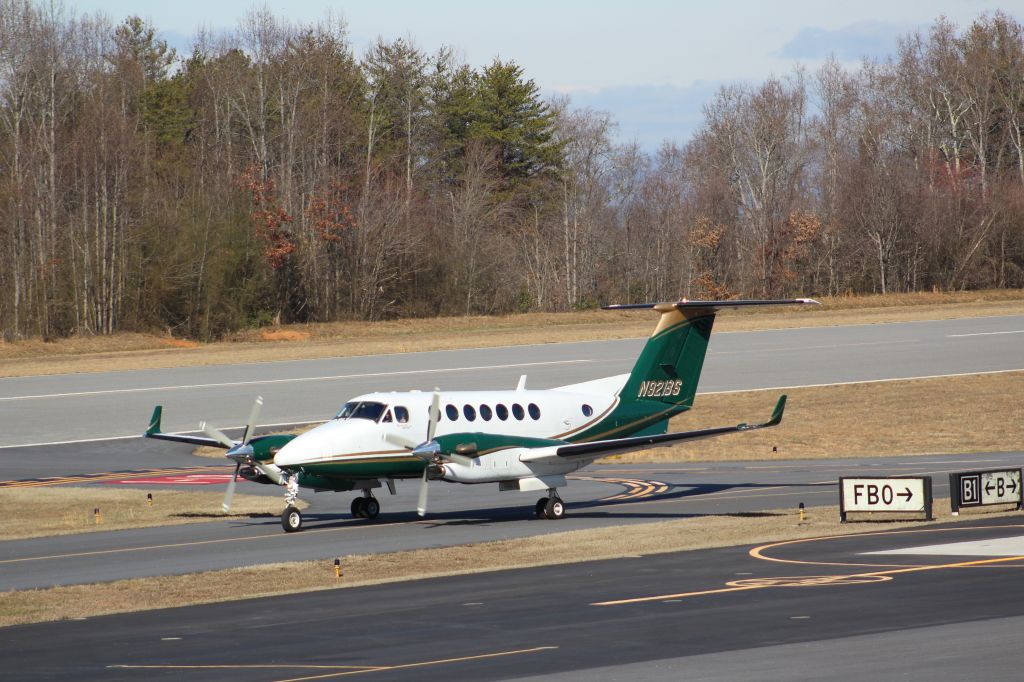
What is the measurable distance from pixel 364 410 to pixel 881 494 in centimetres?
1112

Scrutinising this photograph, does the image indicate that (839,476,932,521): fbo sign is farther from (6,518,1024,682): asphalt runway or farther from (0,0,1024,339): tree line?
(0,0,1024,339): tree line

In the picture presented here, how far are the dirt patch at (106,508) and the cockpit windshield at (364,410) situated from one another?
16.2ft

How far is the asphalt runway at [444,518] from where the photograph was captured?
24.4m

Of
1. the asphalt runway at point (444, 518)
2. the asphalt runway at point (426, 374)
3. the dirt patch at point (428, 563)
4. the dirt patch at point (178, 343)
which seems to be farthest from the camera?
the dirt patch at point (178, 343)

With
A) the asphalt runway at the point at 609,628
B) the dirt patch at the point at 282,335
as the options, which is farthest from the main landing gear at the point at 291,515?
the dirt patch at the point at 282,335

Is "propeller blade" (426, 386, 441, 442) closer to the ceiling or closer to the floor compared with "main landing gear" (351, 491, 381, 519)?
closer to the ceiling

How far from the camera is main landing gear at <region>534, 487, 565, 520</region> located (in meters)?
29.1

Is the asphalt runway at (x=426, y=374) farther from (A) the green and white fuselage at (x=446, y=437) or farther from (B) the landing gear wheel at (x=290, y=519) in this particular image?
(A) the green and white fuselage at (x=446, y=437)

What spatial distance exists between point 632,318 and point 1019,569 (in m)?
73.1

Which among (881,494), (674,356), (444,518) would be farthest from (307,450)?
(881,494)

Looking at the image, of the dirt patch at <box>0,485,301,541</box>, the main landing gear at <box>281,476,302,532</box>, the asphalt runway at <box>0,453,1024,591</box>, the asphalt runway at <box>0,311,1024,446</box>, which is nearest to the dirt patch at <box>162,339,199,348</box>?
the asphalt runway at <box>0,311,1024,446</box>

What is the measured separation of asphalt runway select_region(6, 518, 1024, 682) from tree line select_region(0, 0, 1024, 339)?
59532 millimetres

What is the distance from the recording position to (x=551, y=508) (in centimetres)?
2908

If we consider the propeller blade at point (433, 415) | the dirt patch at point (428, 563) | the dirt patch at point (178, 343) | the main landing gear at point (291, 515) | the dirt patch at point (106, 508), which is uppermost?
the dirt patch at point (178, 343)
